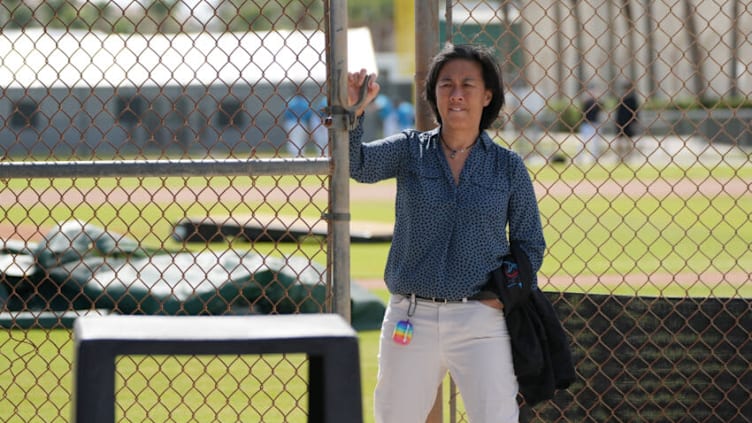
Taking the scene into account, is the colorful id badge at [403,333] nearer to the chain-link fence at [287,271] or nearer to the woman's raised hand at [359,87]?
the chain-link fence at [287,271]

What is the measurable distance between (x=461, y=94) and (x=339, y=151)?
51cm

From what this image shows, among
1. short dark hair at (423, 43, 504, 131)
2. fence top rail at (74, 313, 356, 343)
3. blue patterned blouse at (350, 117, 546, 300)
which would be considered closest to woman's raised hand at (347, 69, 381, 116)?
blue patterned blouse at (350, 117, 546, 300)

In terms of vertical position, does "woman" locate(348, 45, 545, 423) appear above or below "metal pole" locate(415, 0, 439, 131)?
below

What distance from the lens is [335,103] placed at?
4.28 meters

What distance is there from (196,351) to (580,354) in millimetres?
2657

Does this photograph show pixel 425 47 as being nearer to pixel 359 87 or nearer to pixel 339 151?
pixel 359 87

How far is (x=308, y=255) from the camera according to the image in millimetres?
11484

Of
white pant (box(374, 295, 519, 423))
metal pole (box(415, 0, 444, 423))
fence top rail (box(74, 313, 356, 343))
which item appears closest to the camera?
fence top rail (box(74, 313, 356, 343))

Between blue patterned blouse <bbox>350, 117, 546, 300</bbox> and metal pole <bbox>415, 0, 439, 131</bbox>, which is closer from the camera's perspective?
blue patterned blouse <bbox>350, 117, 546, 300</bbox>

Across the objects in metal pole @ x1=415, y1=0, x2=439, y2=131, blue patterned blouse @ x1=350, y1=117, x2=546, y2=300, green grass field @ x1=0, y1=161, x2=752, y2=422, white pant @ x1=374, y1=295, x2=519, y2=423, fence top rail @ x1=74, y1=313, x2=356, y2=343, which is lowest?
green grass field @ x1=0, y1=161, x2=752, y2=422

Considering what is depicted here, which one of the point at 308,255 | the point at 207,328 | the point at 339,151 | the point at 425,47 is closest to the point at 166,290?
the point at 308,255

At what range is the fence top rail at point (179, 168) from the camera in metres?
4.32

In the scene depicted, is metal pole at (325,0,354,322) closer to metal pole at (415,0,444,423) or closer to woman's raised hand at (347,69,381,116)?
woman's raised hand at (347,69,381,116)

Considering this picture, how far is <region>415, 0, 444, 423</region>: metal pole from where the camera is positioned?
15.2 ft
